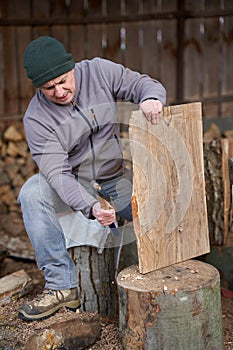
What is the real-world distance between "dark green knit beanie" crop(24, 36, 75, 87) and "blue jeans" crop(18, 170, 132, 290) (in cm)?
57

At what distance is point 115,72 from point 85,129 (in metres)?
0.37

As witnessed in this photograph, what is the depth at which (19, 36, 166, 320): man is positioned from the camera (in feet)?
9.69

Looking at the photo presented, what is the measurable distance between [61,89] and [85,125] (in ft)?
0.92

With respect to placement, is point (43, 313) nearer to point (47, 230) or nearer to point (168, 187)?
point (47, 230)

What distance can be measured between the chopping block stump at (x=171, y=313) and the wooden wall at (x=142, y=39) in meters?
3.73

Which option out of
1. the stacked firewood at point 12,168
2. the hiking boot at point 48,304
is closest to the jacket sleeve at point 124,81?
the hiking boot at point 48,304

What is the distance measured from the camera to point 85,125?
3.18m

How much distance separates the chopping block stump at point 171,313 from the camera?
8.88ft

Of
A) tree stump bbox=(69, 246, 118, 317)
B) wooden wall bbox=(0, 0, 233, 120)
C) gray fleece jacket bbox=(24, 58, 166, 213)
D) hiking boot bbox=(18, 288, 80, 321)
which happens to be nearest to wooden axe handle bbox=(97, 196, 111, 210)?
gray fleece jacket bbox=(24, 58, 166, 213)

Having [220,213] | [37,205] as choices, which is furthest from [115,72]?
[220,213]

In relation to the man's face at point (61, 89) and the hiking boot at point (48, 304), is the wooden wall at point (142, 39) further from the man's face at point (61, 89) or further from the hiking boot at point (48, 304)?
the hiking boot at point (48, 304)

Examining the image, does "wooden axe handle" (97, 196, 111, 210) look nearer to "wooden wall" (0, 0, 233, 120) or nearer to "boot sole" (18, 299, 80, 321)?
"boot sole" (18, 299, 80, 321)

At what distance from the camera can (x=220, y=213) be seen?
12.5 feet

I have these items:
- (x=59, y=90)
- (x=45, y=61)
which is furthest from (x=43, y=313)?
(x=45, y=61)
